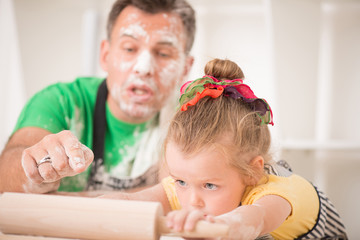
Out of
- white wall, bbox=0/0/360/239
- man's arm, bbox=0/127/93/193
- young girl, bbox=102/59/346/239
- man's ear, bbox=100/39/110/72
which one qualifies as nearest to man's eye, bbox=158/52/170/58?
man's ear, bbox=100/39/110/72

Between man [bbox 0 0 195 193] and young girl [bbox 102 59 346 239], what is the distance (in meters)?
0.42

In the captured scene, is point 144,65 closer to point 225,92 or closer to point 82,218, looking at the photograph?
point 225,92

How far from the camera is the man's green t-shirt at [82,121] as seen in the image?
4.01 feet

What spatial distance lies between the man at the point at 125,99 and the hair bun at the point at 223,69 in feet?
1.34

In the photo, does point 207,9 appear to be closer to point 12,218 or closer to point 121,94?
point 121,94

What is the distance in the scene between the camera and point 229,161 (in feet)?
2.54

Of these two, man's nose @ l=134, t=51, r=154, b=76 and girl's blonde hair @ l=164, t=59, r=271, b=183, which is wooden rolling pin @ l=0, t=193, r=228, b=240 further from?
man's nose @ l=134, t=51, r=154, b=76

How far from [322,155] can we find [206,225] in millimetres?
1874

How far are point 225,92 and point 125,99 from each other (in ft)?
1.77

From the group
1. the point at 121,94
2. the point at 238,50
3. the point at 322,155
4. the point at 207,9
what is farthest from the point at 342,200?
the point at 207,9

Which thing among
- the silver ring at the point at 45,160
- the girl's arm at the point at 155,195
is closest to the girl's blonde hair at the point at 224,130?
the girl's arm at the point at 155,195

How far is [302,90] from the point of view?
7.25 feet

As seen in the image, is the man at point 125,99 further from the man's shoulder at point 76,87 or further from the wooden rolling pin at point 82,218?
the wooden rolling pin at point 82,218

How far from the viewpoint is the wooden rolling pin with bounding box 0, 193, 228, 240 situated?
55 centimetres
